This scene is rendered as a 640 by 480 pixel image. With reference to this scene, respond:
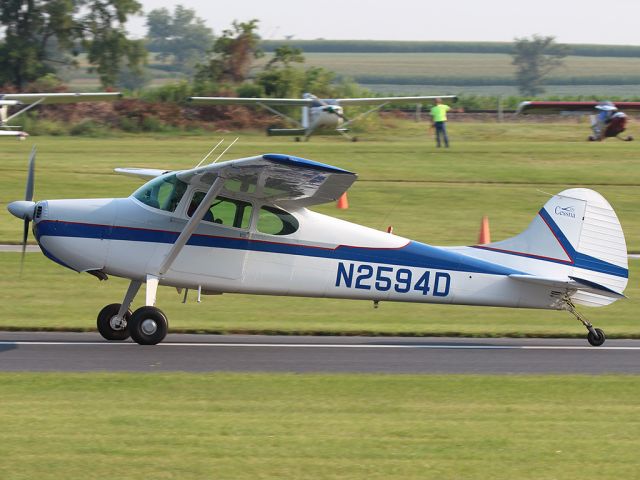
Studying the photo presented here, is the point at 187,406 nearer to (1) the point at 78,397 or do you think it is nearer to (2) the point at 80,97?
(1) the point at 78,397

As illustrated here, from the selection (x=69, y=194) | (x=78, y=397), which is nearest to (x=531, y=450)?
(x=78, y=397)

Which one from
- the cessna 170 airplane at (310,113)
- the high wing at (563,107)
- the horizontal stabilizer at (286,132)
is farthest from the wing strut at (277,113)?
the high wing at (563,107)

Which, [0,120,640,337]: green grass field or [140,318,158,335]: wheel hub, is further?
[0,120,640,337]: green grass field

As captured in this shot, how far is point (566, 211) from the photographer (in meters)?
13.5

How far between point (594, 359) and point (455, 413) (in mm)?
4048

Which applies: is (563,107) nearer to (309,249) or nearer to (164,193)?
(309,249)

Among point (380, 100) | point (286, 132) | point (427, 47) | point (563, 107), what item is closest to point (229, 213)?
point (286, 132)

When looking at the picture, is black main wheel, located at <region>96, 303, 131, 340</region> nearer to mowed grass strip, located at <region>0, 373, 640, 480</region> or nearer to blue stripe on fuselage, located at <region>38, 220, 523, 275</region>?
blue stripe on fuselage, located at <region>38, 220, 523, 275</region>

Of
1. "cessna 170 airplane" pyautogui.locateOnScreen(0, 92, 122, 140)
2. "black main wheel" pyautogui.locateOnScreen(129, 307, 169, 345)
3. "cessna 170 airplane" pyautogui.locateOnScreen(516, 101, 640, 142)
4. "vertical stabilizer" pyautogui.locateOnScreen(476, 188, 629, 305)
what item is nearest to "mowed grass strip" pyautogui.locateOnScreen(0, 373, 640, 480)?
"black main wheel" pyautogui.locateOnScreen(129, 307, 169, 345)

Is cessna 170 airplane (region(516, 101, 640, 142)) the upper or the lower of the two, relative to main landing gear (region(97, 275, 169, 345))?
A: upper

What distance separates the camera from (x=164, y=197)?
12992 mm

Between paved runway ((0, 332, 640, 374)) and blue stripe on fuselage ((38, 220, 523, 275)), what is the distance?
1017 mm

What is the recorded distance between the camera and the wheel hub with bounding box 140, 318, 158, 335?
499 inches

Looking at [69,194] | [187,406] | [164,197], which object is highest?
[164,197]
